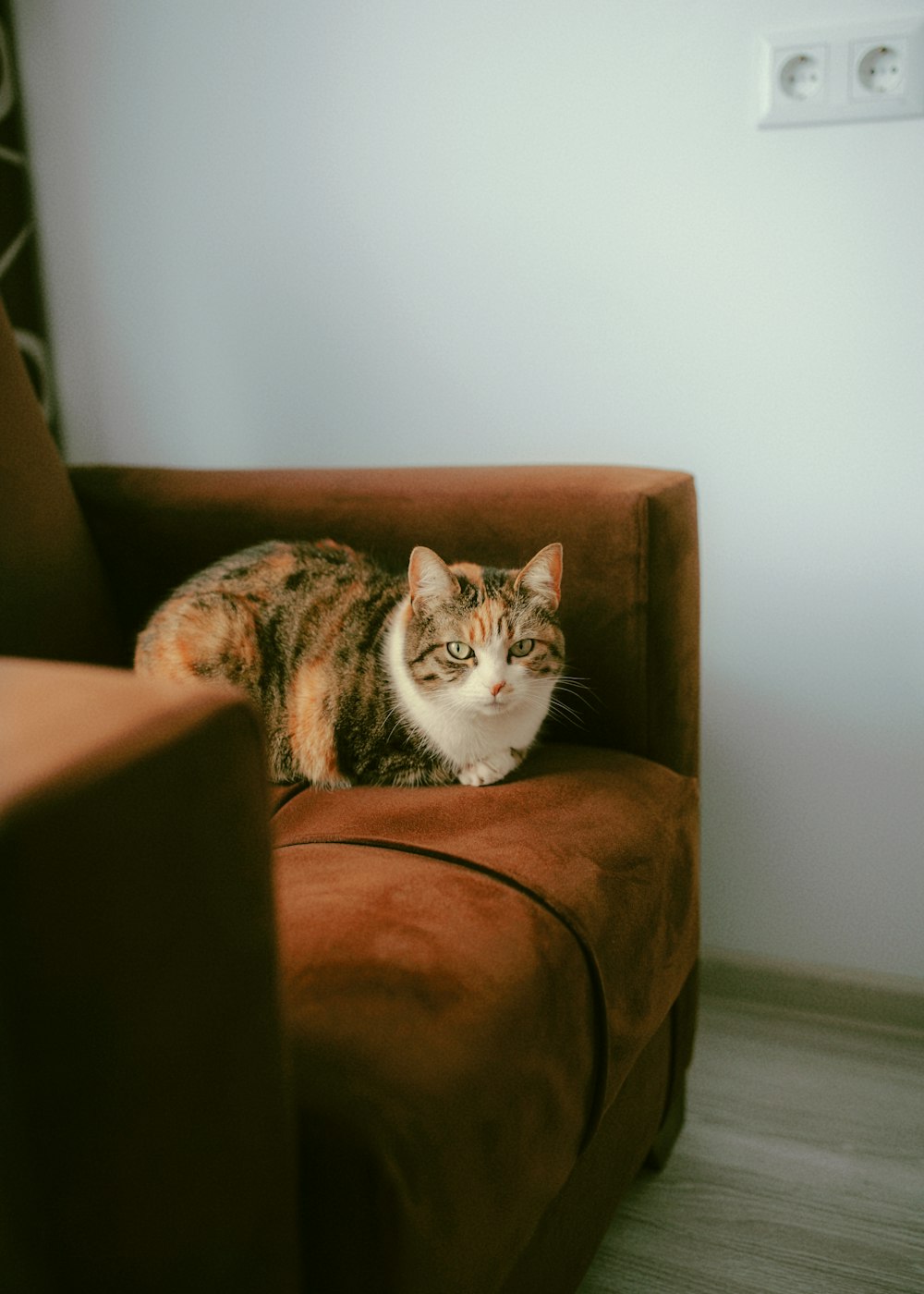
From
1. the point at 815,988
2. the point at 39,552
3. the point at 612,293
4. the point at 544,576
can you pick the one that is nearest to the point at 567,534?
the point at 544,576

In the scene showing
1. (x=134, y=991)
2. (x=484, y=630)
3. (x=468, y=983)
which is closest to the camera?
(x=134, y=991)

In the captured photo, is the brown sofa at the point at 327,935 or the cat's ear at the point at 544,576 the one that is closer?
the brown sofa at the point at 327,935

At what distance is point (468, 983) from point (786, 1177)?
0.71 meters

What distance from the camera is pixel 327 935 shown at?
0.75 meters

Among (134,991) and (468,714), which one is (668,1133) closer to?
(468,714)

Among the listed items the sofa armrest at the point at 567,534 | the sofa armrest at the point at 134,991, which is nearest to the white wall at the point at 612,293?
the sofa armrest at the point at 567,534

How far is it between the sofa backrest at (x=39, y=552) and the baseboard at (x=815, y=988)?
99 cm

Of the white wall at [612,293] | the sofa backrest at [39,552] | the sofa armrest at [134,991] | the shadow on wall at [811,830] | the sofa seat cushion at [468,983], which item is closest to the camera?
the sofa armrest at [134,991]

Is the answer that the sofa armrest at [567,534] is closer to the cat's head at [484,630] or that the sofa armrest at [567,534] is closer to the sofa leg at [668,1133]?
the cat's head at [484,630]

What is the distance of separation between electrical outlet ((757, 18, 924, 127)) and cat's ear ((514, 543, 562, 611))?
0.67 metres

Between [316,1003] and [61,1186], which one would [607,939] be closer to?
[316,1003]

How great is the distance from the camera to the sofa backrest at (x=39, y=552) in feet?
3.80

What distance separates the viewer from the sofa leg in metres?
1.19

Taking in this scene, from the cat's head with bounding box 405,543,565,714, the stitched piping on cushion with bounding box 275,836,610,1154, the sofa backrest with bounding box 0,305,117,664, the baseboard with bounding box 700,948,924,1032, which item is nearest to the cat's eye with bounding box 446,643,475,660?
the cat's head with bounding box 405,543,565,714
